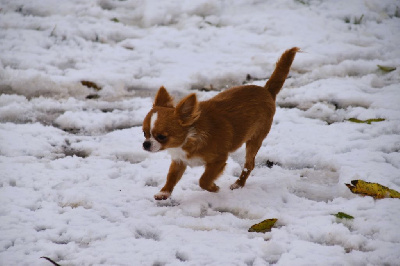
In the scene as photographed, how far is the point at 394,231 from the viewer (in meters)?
2.36

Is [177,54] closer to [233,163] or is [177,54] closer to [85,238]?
[233,163]

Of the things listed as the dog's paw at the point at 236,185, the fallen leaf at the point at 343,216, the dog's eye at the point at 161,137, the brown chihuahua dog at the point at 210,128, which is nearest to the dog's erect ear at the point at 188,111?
the brown chihuahua dog at the point at 210,128

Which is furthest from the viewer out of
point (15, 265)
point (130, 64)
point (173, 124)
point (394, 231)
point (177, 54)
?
point (177, 54)

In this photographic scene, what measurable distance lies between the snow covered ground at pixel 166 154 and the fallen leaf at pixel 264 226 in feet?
0.23

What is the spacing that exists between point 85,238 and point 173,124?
0.99 metres

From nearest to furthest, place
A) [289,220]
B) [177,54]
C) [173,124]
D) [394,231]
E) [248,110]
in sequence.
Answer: [394,231], [289,220], [173,124], [248,110], [177,54]

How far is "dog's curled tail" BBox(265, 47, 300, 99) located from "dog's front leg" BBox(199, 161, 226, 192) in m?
0.94

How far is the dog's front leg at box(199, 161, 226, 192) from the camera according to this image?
3.02m

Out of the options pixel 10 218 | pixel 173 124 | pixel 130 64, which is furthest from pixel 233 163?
pixel 130 64

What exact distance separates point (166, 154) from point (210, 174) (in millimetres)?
892

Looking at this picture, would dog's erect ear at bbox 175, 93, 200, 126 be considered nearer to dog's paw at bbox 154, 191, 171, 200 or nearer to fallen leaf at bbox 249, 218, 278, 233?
dog's paw at bbox 154, 191, 171, 200

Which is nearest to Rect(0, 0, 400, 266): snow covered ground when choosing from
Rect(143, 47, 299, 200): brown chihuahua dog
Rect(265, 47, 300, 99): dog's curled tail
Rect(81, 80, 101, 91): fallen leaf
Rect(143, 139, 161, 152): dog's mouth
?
Rect(81, 80, 101, 91): fallen leaf

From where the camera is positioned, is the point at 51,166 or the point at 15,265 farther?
the point at 51,166

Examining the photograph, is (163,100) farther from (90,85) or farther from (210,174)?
(90,85)
